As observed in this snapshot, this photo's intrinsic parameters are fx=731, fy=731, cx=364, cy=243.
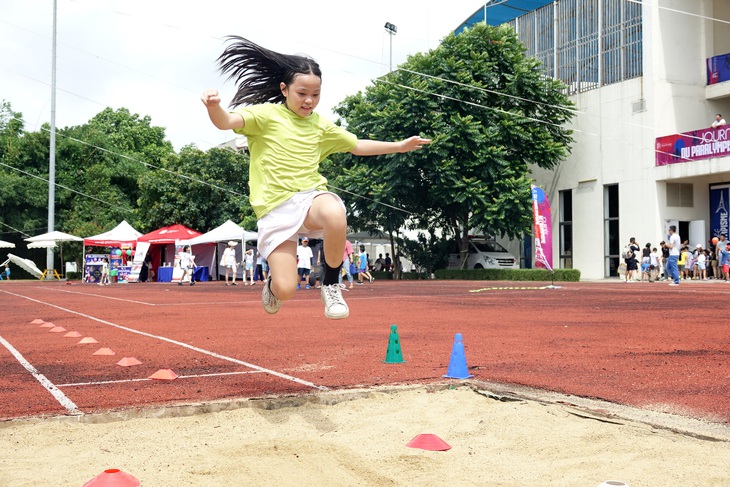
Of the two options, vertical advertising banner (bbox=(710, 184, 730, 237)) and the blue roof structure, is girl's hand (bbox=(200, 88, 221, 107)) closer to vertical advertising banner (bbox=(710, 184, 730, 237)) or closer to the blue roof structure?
vertical advertising banner (bbox=(710, 184, 730, 237))

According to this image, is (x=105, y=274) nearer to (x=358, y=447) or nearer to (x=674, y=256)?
(x=674, y=256)

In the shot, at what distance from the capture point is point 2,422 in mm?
4426

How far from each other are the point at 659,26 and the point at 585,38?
14.4ft

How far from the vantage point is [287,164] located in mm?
4992

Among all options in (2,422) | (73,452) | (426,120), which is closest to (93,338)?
(2,422)

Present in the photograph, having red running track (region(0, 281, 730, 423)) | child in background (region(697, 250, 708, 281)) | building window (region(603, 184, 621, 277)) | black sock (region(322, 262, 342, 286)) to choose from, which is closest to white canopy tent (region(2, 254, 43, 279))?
building window (region(603, 184, 621, 277))

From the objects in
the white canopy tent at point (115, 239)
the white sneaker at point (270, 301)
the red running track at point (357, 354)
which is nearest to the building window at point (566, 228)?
the white canopy tent at point (115, 239)

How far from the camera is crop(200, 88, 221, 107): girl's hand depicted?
14.7 feet

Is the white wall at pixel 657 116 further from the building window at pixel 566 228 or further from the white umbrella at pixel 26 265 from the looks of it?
the white umbrella at pixel 26 265

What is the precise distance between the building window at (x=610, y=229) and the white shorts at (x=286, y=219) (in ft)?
102

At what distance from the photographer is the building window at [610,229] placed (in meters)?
33.7

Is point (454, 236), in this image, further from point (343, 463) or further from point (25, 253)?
point (343, 463)

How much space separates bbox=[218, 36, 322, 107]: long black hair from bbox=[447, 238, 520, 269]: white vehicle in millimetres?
30949

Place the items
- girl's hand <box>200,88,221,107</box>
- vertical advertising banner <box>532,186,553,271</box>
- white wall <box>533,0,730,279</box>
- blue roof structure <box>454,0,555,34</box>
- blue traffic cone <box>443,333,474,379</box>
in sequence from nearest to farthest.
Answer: girl's hand <box>200,88,221,107</box> → blue traffic cone <box>443,333,474,379</box> → vertical advertising banner <box>532,186,553,271</box> → white wall <box>533,0,730,279</box> → blue roof structure <box>454,0,555,34</box>
